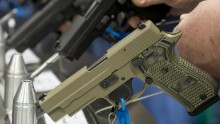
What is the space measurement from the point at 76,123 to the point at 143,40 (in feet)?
1.76

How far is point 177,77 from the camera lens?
1740mm

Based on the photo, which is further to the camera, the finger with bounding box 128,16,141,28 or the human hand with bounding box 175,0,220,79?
the finger with bounding box 128,16,141,28

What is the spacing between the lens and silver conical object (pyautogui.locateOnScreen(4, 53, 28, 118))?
212cm

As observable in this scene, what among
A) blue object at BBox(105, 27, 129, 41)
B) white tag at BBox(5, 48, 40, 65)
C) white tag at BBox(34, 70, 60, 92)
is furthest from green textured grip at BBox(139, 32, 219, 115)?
white tag at BBox(5, 48, 40, 65)

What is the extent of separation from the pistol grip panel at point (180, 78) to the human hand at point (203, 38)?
0.09 m

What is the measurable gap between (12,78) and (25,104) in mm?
452

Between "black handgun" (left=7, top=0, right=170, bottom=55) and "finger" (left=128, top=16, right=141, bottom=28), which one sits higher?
"black handgun" (left=7, top=0, right=170, bottom=55)

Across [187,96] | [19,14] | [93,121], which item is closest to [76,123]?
[93,121]

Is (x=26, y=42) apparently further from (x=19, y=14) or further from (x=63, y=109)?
(x=63, y=109)

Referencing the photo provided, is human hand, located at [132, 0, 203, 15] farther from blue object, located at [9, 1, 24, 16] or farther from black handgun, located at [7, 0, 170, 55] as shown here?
blue object, located at [9, 1, 24, 16]

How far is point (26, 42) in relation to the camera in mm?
3293

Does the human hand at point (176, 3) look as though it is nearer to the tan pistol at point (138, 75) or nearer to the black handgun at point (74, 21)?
the black handgun at point (74, 21)

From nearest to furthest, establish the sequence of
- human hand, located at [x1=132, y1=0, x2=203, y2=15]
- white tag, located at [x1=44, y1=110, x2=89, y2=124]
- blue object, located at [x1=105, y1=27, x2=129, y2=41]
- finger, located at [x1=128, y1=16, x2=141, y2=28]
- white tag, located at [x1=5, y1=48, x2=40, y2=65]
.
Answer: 1. white tag, located at [x1=44, y1=110, x2=89, y2=124]
2. human hand, located at [x1=132, y1=0, x2=203, y2=15]
3. finger, located at [x1=128, y1=16, x2=141, y2=28]
4. blue object, located at [x1=105, y1=27, x2=129, y2=41]
5. white tag, located at [x1=5, y1=48, x2=40, y2=65]

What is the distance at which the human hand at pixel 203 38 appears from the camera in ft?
5.78
